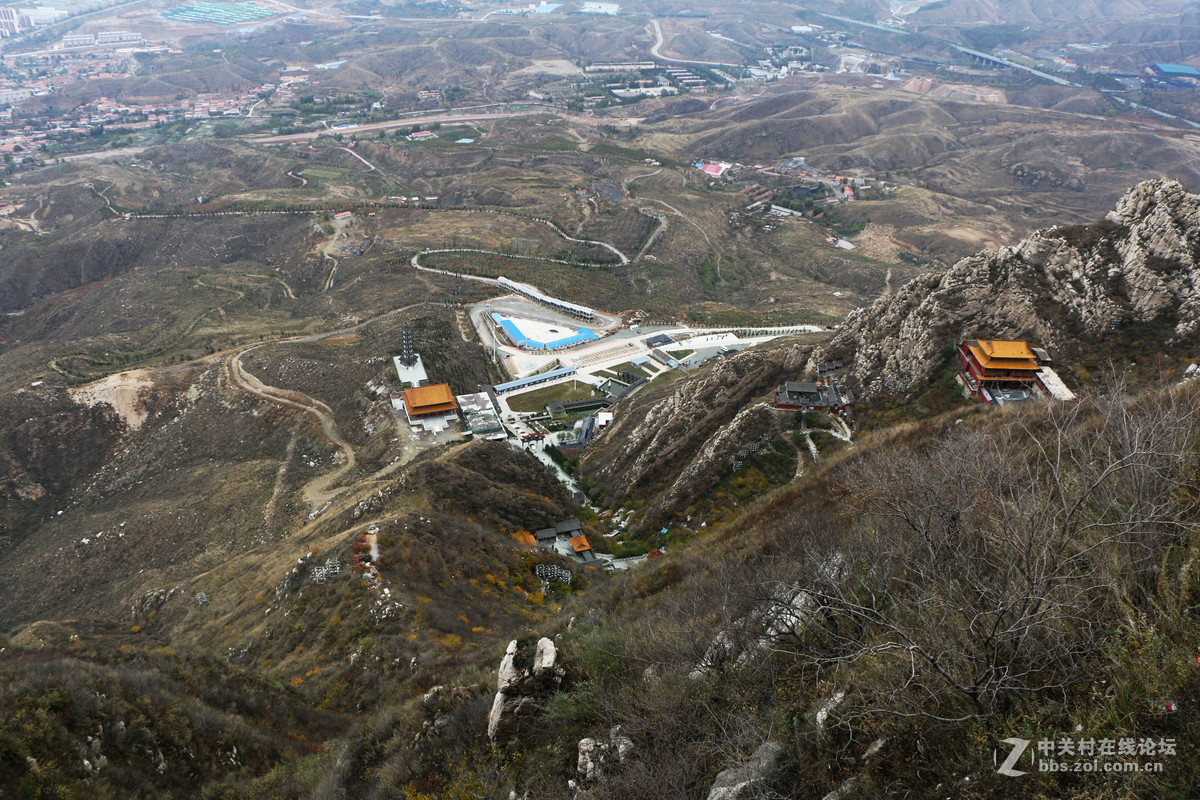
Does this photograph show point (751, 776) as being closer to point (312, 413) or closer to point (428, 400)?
point (428, 400)

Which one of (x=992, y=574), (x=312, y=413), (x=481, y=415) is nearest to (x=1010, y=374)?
(x=992, y=574)

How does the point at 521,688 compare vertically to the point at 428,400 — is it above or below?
above

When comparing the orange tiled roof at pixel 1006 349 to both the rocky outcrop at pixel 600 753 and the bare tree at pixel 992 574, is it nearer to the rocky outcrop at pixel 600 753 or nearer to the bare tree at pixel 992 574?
the bare tree at pixel 992 574

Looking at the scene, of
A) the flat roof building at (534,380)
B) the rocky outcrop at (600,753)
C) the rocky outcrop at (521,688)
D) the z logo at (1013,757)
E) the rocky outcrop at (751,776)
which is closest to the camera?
A: the z logo at (1013,757)

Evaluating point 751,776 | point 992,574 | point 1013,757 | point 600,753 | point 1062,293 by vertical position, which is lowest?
point 600,753

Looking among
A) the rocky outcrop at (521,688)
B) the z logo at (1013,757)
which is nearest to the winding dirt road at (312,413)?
the rocky outcrop at (521,688)

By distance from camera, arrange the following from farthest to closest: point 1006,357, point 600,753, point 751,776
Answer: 1. point 1006,357
2. point 600,753
3. point 751,776
